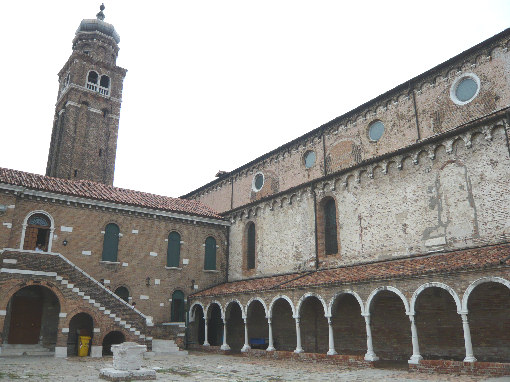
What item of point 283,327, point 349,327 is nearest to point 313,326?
point 349,327

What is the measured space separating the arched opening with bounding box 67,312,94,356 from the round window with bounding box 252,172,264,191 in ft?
44.9

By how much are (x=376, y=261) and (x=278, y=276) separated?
6745mm

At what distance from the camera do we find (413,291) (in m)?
16.0

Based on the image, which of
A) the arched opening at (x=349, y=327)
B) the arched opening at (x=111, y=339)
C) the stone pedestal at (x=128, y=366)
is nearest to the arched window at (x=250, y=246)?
the arched opening at (x=349, y=327)

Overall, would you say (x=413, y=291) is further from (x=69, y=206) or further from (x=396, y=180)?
(x=69, y=206)

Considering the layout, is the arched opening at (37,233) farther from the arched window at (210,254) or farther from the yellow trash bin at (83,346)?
the arched window at (210,254)

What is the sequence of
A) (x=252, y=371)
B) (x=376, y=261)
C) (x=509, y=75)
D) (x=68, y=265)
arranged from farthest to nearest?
1. (x=68, y=265)
2. (x=376, y=261)
3. (x=509, y=75)
4. (x=252, y=371)

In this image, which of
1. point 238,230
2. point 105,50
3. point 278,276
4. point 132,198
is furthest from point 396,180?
point 105,50

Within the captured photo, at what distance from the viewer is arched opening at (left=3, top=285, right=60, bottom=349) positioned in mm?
22125

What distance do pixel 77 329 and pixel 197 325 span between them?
7.73m

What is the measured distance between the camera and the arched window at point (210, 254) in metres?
29.7

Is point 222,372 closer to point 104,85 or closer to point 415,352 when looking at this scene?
point 415,352

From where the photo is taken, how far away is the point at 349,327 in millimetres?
20703

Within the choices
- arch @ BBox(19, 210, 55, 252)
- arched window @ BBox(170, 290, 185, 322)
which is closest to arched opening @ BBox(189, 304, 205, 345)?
arched window @ BBox(170, 290, 185, 322)
